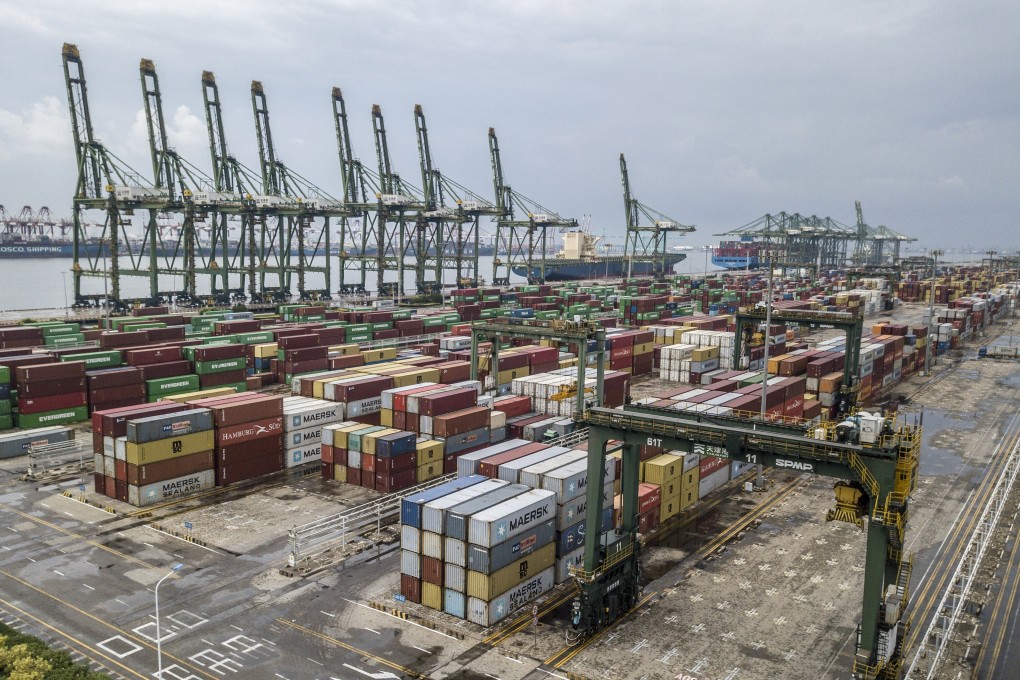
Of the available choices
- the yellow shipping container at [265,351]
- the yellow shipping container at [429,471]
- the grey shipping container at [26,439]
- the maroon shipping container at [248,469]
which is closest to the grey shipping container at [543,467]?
the yellow shipping container at [429,471]

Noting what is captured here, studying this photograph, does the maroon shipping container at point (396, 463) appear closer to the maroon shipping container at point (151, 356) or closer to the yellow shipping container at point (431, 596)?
the yellow shipping container at point (431, 596)

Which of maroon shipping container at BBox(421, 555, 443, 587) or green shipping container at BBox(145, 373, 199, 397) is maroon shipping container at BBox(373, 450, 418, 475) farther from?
green shipping container at BBox(145, 373, 199, 397)

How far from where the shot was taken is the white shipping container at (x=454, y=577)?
93.8 ft

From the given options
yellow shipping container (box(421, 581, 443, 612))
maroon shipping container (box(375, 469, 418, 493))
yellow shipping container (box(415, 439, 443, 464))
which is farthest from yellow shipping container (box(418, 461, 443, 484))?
yellow shipping container (box(421, 581, 443, 612))

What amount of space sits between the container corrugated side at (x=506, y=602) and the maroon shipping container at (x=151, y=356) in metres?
46.9

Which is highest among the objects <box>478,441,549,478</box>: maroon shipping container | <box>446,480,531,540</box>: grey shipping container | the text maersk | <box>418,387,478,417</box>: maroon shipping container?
<box>418,387,478,417</box>: maroon shipping container

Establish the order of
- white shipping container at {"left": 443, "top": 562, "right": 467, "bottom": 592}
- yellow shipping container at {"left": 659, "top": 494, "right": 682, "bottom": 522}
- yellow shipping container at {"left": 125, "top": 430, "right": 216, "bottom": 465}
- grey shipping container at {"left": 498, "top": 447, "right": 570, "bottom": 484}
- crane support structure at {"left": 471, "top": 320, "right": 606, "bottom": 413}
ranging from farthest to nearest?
crane support structure at {"left": 471, "top": 320, "right": 606, "bottom": 413} < yellow shipping container at {"left": 125, "top": 430, "right": 216, "bottom": 465} < yellow shipping container at {"left": 659, "top": 494, "right": 682, "bottom": 522} < grey shipping container at {"left": 498, "top": 447, "right": 570, "bottom": 484} < white shipping container at {"left": 443, "top": 562, "right": 467, "bottom": 592}

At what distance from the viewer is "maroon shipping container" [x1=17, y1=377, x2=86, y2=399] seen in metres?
54.2

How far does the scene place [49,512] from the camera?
128 feet

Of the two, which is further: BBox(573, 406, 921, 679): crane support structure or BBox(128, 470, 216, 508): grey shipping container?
BBox(128, 470, 216, 508): grey shipping container

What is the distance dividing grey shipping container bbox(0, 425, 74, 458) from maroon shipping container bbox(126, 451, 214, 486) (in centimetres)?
1345

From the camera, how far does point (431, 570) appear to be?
2939 cm

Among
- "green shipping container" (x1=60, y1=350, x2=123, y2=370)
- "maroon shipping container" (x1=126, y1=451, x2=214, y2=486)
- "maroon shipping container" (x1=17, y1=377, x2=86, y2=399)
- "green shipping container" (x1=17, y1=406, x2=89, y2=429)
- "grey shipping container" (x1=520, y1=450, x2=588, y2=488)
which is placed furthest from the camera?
"green shipping container" (x1=60, y1=350, x2=123, y2=370)

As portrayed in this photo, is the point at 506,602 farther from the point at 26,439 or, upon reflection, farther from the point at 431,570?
the point at 26,439
